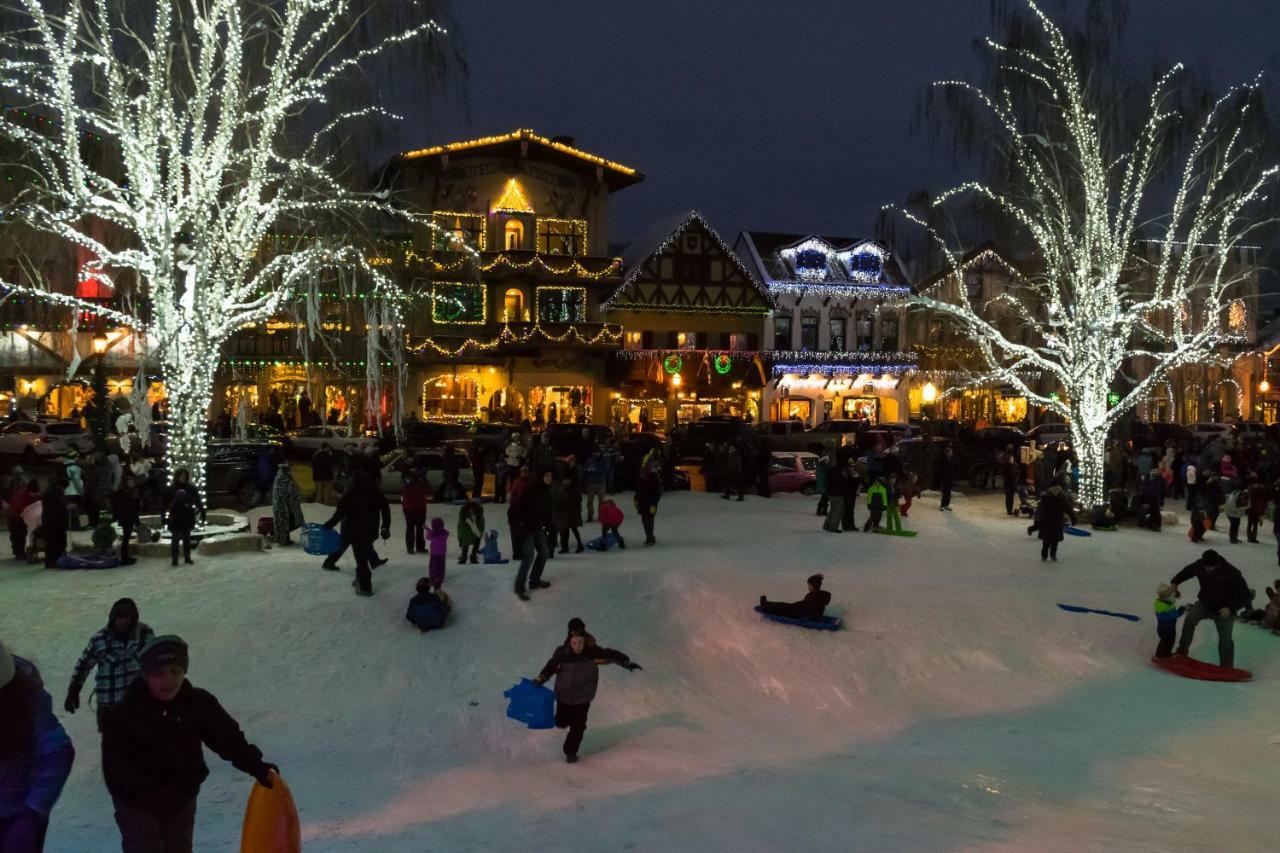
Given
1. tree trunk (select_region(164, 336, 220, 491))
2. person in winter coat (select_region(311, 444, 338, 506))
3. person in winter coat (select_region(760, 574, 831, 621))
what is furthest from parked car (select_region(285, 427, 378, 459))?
person in winter coat (select_region(760, 574, 831, 621))

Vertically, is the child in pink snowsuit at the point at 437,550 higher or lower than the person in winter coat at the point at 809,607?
higher

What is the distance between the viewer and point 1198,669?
1186 centimetres

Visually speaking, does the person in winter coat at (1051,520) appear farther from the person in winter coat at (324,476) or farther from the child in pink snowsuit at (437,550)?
the person in winter coat at (324,476)

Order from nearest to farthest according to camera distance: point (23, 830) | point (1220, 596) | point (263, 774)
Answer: point (23, 830) < point (263, 774) < point (1220, 596)

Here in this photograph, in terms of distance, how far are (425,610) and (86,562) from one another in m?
5.59

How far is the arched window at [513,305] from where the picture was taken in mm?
41938

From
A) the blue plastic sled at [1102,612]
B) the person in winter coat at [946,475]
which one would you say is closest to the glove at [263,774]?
the blue plastic sled at [1102,612]

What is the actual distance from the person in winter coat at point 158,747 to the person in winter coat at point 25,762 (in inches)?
8.4

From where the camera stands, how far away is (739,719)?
33.5 feet

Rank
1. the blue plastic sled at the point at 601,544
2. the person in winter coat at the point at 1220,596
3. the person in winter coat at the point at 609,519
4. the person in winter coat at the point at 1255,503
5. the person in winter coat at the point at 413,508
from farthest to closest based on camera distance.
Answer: the person in winter coat at the point at 1255,503 → the person in winter coat at the point at 609,519 → the blue plastic sled at the point at 601,544 → the person in winter coat at the point at 413,508 → the person in winter coat at the point at 1220,596

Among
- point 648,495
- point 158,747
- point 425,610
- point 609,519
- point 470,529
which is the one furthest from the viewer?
point 648,495

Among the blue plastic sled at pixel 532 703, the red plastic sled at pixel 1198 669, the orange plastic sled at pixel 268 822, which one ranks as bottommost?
the red plastic sled at pixel 1198 669

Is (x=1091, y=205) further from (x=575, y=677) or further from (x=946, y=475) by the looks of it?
(x=575, y=677)

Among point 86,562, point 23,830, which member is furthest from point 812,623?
point 23,830
